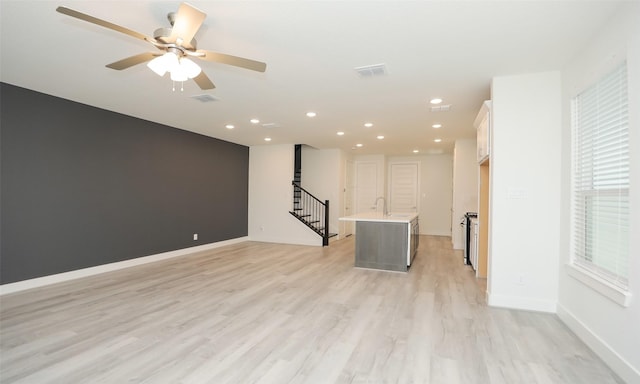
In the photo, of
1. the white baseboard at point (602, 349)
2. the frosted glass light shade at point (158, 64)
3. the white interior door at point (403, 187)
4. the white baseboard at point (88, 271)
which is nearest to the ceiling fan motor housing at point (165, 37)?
the frosted glass light shade at point (158, 64)

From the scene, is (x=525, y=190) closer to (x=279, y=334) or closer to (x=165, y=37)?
(x=279, y=334)

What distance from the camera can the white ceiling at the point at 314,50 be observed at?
2.23m

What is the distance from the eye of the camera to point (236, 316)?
3195mm

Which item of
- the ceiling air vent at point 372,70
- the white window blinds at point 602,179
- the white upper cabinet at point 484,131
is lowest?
the white window blinds at point 602,179

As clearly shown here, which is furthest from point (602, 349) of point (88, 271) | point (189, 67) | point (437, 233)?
point (437, 233)

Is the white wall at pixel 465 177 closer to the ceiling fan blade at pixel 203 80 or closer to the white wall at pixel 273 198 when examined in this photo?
the white wall at pixel 273 198

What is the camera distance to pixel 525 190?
337cm

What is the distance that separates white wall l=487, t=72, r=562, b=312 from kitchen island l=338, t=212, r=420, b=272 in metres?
1.68

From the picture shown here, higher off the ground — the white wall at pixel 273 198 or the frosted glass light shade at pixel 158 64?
the frosted glass light shade at pixel 158 64

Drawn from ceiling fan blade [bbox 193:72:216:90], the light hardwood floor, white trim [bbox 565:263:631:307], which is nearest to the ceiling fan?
ceiling fan blade [bbox 193:72:216:90]

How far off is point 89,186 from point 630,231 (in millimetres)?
6381

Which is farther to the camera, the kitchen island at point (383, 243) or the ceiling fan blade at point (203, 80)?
the kitchen island at point (383, 243)

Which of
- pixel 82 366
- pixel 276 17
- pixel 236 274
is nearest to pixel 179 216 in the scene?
pixel 236 274

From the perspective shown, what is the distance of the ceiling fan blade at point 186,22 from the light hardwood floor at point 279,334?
7.90 ft
